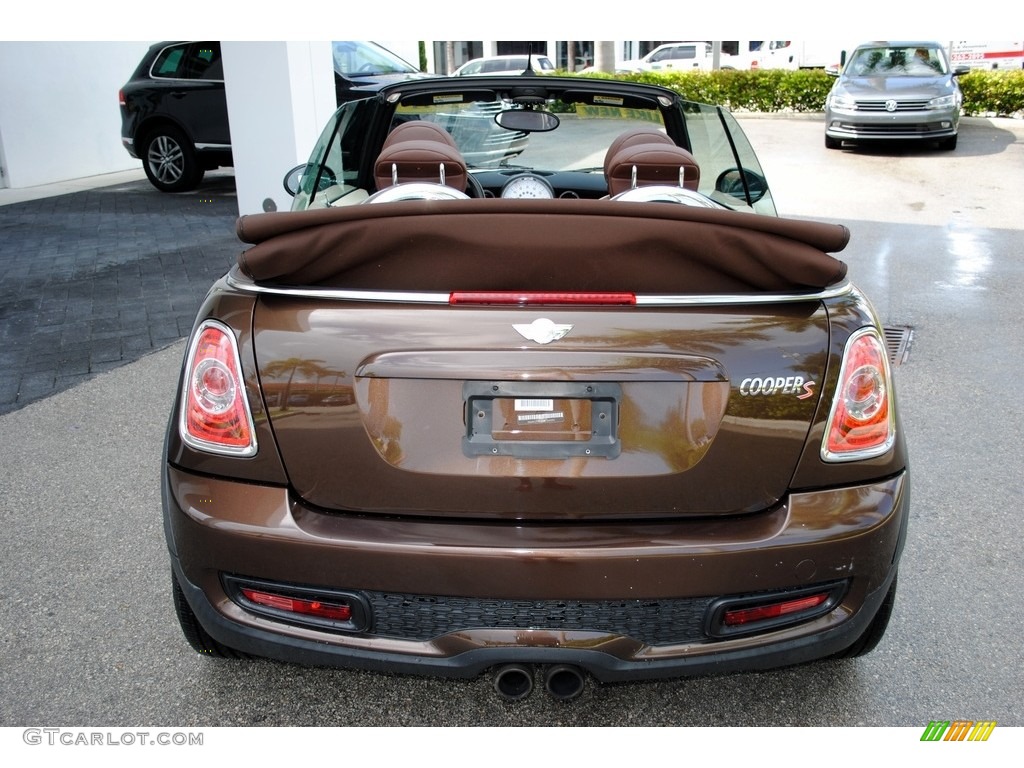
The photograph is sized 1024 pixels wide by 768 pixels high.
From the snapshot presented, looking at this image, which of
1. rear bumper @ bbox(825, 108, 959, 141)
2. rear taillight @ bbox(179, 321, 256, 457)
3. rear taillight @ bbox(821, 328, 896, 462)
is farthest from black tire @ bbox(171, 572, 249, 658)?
rear bumper @ bbox(825, 108, 959, 141)

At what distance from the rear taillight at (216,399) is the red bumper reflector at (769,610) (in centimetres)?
112

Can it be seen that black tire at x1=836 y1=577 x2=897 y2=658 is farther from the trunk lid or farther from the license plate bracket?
the license plate bracket

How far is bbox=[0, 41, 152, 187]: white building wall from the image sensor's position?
42.0 feet

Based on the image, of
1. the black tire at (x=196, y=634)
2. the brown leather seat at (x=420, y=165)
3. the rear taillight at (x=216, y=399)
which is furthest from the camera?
the brown leather seat at (x=420, y=165)

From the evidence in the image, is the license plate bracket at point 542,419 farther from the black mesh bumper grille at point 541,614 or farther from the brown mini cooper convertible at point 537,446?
the black mesh bumper grille at point 541,614

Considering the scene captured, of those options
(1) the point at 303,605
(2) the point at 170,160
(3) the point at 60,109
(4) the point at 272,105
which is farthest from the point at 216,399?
(3) the point at 60,109

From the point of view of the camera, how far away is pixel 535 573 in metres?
1.95

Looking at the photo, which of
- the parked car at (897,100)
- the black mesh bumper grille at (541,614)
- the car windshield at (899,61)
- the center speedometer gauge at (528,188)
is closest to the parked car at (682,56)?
the car windshield at (899,61)

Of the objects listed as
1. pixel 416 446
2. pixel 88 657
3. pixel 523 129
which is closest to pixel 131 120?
pixel 523 129

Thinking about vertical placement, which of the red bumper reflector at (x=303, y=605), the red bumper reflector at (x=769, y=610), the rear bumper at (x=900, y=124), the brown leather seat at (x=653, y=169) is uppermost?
the brown leather seat at (x=653, y=169)

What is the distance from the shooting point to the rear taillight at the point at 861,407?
81.7 inches

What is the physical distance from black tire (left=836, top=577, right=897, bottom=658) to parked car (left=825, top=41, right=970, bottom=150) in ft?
43.2

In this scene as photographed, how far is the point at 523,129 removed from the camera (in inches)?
146

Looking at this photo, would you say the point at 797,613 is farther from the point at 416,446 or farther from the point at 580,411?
the point at 416,446
